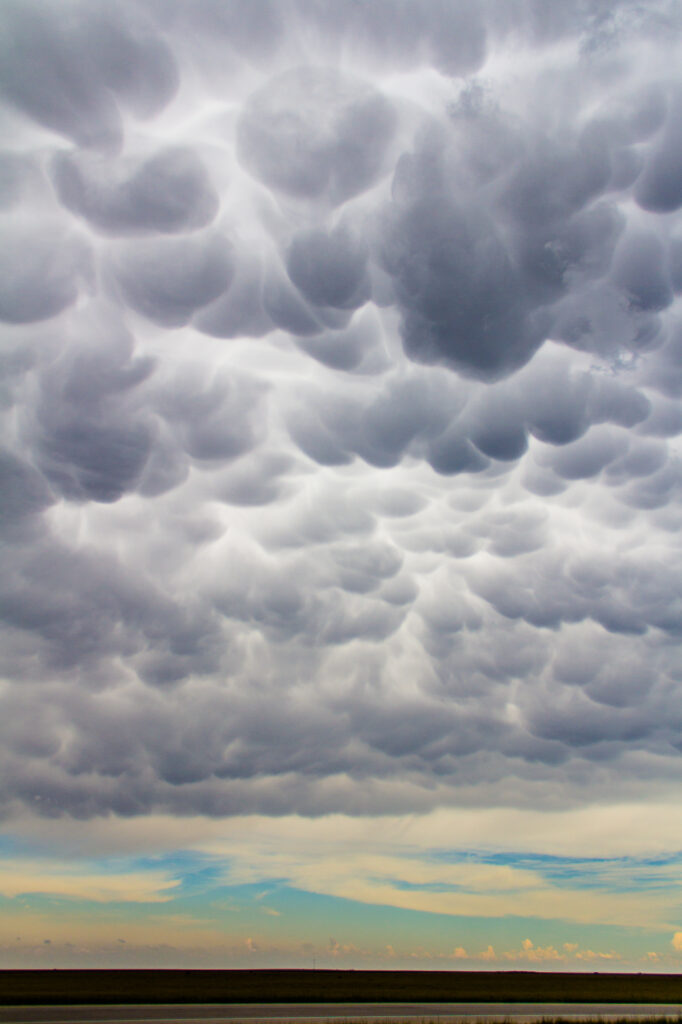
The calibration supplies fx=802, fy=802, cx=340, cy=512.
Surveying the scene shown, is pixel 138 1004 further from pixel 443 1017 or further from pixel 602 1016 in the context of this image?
pixel 602 1016

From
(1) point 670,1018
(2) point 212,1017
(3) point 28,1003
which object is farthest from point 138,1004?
(1) point 670,1018

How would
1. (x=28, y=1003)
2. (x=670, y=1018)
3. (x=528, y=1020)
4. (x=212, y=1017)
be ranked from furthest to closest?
(x=28, y=1003), (x=670, y=1018), (x=528, y=1020), (x=212, y=1017)

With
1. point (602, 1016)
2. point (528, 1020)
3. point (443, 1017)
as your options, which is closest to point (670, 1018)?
point (602, 1016)

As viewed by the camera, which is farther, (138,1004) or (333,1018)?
(138,1004)

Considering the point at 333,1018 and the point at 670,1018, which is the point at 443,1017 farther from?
the point at 670,1018

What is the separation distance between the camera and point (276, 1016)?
2603 inches

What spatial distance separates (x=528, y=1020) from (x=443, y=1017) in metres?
7.19

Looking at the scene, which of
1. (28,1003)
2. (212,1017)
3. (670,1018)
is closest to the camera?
(212,1017)

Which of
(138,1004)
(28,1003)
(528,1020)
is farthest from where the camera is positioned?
(28,1003)

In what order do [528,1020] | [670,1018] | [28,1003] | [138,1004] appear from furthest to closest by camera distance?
[28,1003]
[138,1004]
[670,1018]
[528,1020]

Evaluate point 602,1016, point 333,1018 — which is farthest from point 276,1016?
point 602,1016

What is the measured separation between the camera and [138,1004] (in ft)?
268

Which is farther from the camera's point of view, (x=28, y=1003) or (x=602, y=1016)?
(x=28, y=1003)

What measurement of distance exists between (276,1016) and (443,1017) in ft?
48.2
